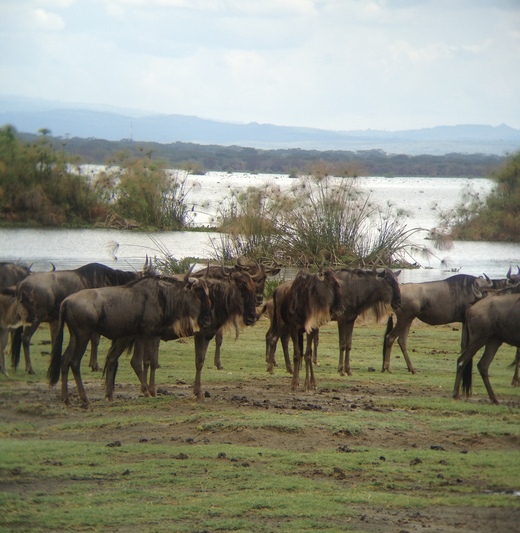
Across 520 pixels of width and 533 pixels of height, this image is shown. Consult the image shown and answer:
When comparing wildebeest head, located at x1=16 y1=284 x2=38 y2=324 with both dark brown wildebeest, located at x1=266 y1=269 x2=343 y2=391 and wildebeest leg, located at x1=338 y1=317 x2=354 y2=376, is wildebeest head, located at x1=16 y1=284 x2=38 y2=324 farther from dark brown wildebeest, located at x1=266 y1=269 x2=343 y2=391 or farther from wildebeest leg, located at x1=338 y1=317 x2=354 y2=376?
wildebeest leg, located at x1=338 y1=317 x2=354 y2=376

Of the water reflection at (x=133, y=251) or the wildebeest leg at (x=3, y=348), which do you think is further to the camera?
the water reflection at (x=133, y=251)

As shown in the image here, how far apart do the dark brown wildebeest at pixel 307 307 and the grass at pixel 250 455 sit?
1.79 feet

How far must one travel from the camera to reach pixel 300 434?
10.1 metres

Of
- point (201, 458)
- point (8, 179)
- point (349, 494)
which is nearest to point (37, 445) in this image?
point (201, 458)

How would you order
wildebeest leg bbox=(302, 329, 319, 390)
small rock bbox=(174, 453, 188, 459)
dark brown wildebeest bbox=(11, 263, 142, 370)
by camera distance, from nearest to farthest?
1. small rock bbox=(174, 453, 188, 459)
2. wildebeest leg bbox=(302, 329, 319, 390)
3. dark brown wildebeest bbox=(11, 263, 142, 370)

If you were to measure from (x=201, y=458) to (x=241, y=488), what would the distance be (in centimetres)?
107

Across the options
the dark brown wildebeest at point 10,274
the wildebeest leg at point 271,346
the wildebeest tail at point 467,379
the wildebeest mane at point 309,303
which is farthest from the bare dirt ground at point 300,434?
the dark brown wildebeest at point 10,274

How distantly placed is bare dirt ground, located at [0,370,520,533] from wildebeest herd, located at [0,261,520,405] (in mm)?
429

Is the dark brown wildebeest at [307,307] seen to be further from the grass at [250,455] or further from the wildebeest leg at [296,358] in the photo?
the grass at [250,455]

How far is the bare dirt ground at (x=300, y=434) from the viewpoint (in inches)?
289

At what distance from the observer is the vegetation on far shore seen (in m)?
30.5

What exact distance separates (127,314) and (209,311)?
1138mm

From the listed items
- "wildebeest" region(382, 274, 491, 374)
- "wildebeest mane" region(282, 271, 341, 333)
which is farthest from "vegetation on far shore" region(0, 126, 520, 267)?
"wildebeest mane" region(282, 271, 341, 333)

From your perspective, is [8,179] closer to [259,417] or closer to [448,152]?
[259,417]
